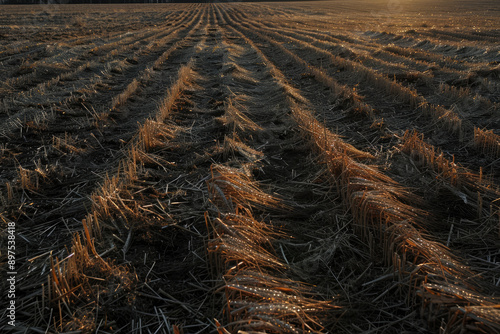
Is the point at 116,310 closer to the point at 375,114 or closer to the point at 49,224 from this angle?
the point at 49,224

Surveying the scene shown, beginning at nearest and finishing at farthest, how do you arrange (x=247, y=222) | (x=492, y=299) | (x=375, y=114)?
(x=492, y=299) < (x=247, y=222) < (x=375, y=114)

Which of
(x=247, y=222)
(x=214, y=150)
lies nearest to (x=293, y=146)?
(x=214, y=150)

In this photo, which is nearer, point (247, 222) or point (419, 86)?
point (247, 222)

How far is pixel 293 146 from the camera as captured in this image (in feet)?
15.6

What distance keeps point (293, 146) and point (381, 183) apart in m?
1.58

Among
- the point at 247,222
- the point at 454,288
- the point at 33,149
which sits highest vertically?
the point at 454,288

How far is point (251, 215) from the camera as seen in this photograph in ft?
9.56

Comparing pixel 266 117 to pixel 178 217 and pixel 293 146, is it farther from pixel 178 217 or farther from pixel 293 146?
pixel 178 217

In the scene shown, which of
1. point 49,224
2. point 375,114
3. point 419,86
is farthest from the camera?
point 419,86

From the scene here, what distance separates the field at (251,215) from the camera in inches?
83.6

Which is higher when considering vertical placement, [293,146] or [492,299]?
[492,299]

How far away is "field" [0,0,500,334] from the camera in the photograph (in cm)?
212

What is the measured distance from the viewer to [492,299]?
204 centimetres

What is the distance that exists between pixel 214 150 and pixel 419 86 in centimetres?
560
